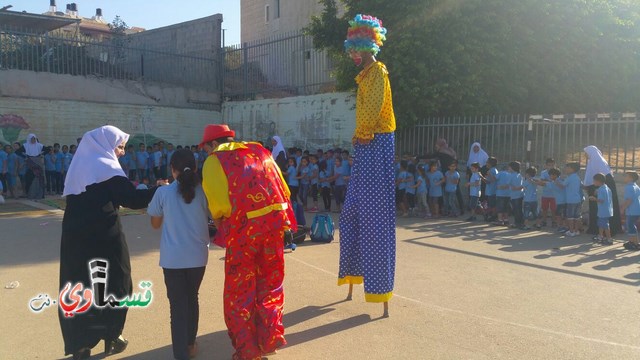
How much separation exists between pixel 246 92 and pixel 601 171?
585 inches

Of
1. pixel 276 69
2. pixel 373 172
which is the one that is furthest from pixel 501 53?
pixel 373 172

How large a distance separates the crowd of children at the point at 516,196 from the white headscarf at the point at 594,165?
0.19 m

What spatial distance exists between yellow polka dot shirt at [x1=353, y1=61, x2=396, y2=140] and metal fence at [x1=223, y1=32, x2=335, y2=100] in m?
13.5

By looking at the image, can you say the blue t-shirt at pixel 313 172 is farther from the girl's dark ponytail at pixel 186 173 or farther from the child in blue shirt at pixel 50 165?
the girl's dark ponytail at pixel 186 173

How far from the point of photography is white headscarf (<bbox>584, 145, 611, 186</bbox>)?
1019 centimetres

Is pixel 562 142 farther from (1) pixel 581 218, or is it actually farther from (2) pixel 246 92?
(2) pixel 246 92

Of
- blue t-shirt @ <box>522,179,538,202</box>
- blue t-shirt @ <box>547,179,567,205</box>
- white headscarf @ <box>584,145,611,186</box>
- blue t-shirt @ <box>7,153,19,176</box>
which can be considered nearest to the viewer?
white headscarf @ <box>584,145,611,186</box>

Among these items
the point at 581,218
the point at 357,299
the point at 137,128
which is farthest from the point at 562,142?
the point at 137,128

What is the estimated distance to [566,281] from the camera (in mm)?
6820

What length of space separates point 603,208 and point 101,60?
17217mm

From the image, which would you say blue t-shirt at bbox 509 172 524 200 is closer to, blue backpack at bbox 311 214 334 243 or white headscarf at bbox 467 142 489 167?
white headscarf at bbox 467 142 489 167

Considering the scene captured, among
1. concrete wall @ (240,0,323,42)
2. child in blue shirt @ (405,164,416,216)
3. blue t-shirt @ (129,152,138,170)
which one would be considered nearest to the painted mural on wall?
blue t-shirt @ (129,152,138,170)

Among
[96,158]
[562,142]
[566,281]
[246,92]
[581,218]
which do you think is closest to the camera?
[96,158]

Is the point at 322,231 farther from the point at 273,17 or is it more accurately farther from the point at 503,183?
the point at 273,17
